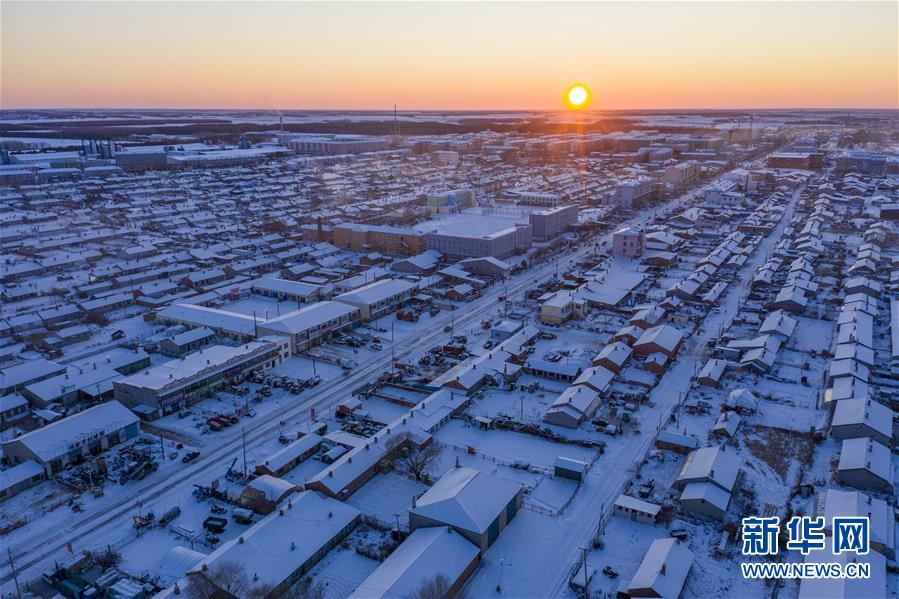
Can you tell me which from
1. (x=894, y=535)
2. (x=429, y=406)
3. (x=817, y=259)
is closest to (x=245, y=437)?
(x=429, y=406)

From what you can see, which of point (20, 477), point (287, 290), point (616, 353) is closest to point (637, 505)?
point (616, 353)

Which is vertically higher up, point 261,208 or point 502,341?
point 261,208

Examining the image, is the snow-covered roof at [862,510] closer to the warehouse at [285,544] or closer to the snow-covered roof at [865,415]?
the snow-covered roof at [865,415]

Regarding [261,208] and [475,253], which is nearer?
[475,253]

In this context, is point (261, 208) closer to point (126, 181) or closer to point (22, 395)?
point (126, 181)

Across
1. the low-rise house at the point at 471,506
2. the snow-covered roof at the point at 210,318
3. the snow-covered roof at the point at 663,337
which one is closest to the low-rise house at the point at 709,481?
the low-rise house at the point at 471,506

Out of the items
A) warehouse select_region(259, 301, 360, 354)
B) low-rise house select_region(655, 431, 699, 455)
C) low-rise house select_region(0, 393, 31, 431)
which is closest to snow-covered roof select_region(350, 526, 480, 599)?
low-rise house select_region(655, 431, 699, 455)

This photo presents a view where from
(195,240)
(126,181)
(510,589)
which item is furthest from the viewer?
(126,181)
